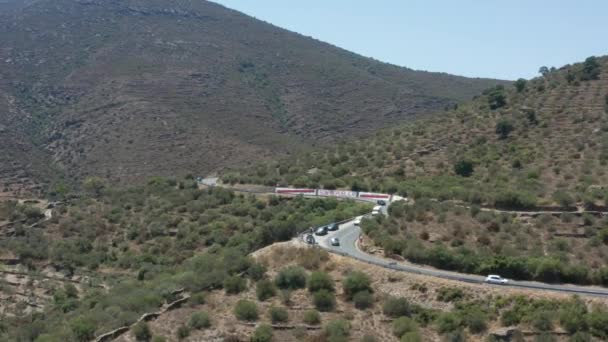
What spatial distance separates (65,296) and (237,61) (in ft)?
345

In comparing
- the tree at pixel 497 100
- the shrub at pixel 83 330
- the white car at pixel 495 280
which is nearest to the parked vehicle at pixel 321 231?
the white car at pixel 495 280

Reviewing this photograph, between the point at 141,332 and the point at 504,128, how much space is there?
166 feet

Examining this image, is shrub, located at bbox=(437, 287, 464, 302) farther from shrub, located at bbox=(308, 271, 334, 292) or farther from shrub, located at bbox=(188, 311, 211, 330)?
shrub, located at bbox=(188, 311, 211, 330)

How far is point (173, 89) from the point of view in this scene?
128500mm

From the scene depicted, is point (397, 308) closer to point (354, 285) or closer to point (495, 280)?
point (354, 285)

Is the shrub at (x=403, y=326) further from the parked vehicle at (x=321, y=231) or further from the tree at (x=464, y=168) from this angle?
the tree at (x=464, y=168)

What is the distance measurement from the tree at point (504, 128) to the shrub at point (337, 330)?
1843 inches

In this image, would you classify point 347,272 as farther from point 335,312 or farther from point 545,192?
point 545,192

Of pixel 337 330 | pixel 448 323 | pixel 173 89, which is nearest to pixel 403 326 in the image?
pixel 448 323

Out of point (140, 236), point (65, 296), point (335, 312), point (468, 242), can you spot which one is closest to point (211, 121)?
point (140, 236)

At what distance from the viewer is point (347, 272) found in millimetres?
34688

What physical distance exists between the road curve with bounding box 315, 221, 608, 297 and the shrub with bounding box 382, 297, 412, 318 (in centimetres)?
333

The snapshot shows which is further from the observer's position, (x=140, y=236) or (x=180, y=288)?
(x=140, y=236)

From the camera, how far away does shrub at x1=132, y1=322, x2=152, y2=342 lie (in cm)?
2936
